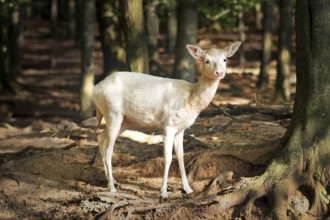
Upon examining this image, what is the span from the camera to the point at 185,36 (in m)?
18.6

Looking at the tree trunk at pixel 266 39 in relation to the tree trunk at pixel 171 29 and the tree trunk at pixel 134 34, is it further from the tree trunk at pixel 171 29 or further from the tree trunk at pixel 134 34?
the tree trunk at pixel 134 34

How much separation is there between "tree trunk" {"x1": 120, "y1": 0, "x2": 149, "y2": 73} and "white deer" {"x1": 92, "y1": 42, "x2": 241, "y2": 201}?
223 cm

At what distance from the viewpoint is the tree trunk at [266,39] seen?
21.4 metres

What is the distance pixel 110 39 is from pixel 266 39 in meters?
6.22

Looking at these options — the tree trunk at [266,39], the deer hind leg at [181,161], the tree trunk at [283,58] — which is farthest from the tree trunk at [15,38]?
the deer hind leg at [181,161]

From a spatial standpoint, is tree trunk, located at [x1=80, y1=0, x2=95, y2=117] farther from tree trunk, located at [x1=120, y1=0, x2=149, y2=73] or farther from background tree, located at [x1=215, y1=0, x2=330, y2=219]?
background tree, located at [x1=215, y1=0, x2=330, y2=219]

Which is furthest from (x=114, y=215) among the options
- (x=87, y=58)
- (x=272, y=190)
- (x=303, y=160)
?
(x=87, y=58)

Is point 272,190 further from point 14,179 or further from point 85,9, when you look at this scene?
point 85,9

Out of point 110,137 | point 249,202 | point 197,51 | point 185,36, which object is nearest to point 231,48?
point 197,51

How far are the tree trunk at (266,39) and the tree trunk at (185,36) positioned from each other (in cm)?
340

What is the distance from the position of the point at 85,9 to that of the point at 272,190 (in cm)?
1207

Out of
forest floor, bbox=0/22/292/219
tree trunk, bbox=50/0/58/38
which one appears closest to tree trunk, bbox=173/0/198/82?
forest floor, bbox=0/22/292/219

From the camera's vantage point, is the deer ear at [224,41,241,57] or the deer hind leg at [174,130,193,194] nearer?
the deer ear at [224,41,241,57]

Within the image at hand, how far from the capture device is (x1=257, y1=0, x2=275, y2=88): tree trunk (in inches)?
842
